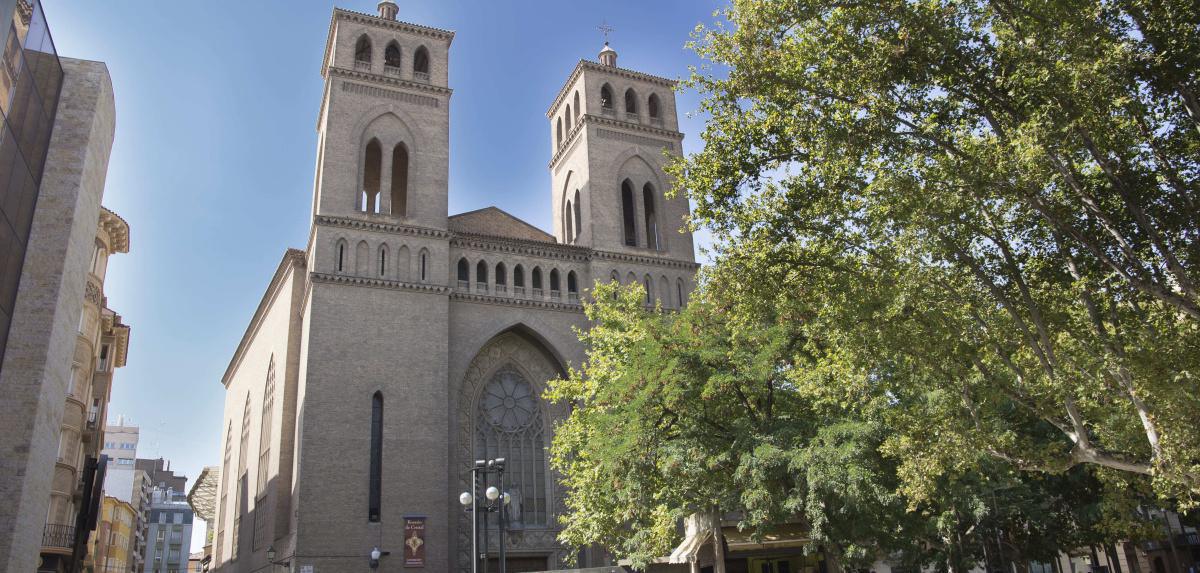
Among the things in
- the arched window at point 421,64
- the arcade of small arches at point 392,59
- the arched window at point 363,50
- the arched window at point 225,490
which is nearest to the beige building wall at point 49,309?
the arcade of small arches at point 392,59

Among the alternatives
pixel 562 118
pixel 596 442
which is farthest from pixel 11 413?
pixel 562 118

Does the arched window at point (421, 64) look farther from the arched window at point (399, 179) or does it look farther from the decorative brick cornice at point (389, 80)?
the arched window at point (399, 179)

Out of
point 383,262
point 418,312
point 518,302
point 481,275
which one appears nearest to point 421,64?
point 481,275

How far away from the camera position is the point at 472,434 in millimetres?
29047

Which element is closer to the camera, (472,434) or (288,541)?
(288,541)

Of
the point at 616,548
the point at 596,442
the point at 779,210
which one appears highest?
the point at 779,210

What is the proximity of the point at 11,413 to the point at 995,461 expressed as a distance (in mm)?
17512

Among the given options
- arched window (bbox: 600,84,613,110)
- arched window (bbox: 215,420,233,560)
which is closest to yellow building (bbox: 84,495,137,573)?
arched window (bbox: 215,420,233,560)

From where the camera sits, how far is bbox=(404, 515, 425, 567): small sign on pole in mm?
25125

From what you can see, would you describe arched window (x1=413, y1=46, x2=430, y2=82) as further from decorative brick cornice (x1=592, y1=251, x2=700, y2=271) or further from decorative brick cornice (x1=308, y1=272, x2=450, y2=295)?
decorative brick cornice (x1=592, y1=251, x2=700, y2=271)

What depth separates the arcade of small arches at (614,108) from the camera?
119 feet

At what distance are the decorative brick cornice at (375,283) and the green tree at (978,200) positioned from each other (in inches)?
659

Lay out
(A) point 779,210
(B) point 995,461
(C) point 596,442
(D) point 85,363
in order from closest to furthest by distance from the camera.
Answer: (A) point 779,210, (B) point 995,461, (C) point 596,442, (D) point 85,363

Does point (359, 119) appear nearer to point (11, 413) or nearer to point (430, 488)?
point (430, 488)
